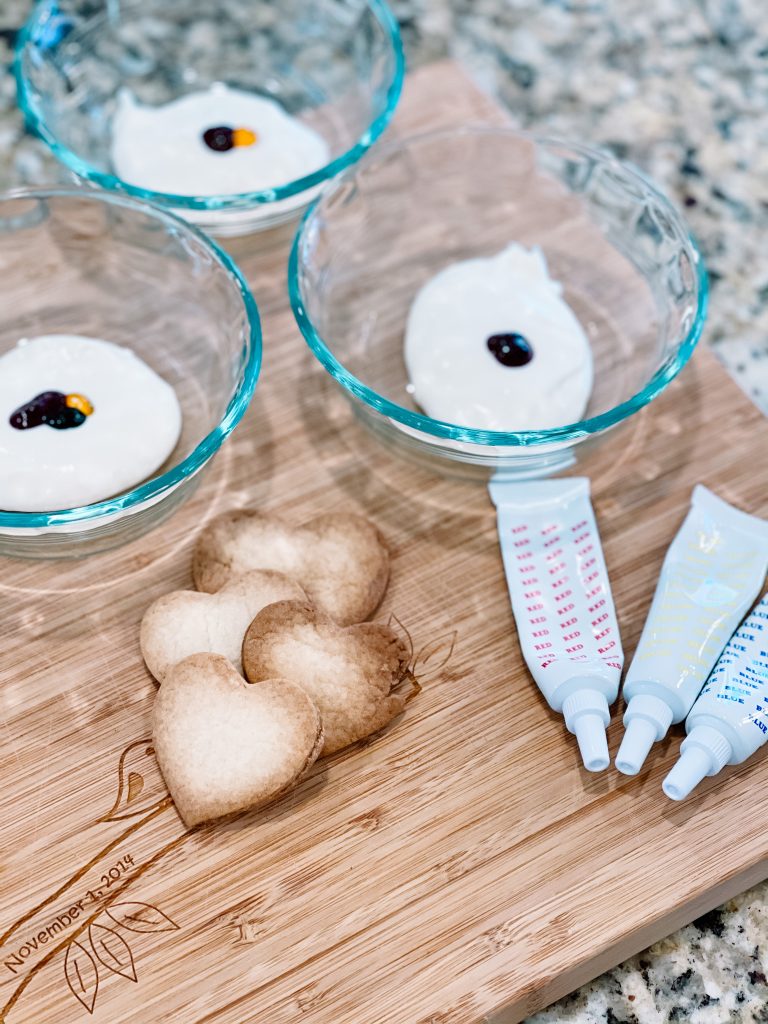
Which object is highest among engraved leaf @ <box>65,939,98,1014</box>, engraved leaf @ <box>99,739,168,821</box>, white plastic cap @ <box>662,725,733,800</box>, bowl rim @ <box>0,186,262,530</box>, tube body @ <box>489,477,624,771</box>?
bowl rim @ <box>0,186,262,530</box>

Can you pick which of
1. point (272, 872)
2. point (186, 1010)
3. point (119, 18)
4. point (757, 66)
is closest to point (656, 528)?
point (272, 872)

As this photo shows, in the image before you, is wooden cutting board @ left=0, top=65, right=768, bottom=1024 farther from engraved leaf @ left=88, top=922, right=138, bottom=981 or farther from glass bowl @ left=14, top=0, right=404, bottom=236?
glass bowl @ left=14, top=0, right=404, bottom=236

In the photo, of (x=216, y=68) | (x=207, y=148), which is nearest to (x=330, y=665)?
(x=207, y=148)

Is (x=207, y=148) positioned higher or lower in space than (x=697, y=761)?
higher

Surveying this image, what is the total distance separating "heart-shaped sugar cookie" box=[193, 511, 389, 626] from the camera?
1.06 m

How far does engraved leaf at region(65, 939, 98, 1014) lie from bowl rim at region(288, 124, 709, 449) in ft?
1.81

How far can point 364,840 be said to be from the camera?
96 centimetres

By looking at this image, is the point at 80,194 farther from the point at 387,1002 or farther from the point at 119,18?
the point at 387,1002

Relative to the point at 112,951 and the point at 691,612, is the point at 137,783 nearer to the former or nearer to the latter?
the point at 112,951

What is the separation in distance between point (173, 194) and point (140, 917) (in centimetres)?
79

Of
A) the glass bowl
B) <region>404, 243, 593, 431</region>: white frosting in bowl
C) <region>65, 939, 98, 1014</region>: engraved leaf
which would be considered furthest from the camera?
the glass bowl

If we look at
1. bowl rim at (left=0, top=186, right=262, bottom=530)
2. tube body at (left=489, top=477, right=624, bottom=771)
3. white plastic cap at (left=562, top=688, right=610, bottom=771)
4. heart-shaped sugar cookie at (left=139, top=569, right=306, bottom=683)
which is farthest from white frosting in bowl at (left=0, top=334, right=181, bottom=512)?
white plastic cap at (left=562, top=688, right=610, bottom=771)

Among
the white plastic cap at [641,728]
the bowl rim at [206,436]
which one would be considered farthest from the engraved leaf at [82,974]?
the white plastic cap at [641,728]

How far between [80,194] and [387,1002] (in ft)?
2.96
